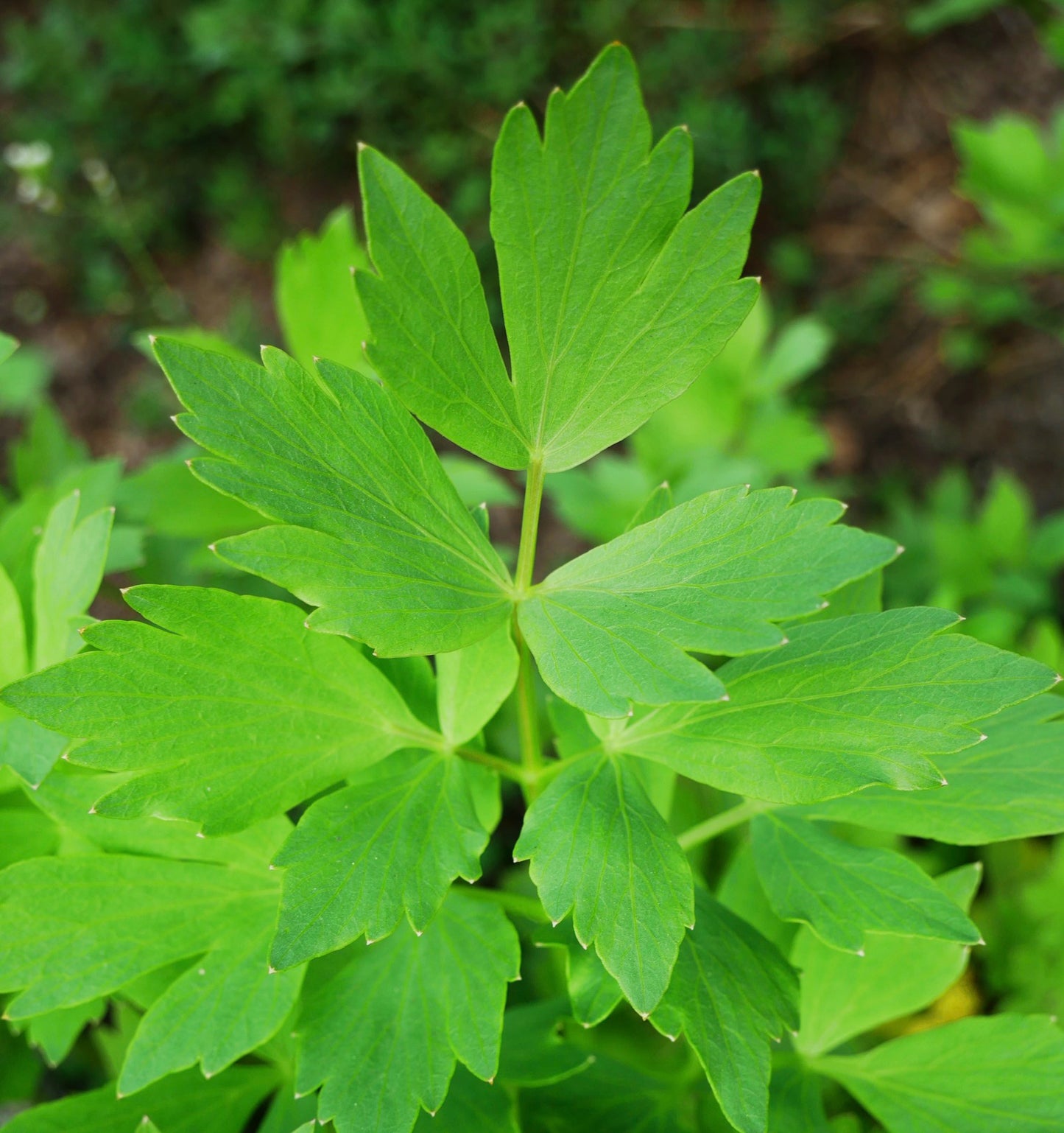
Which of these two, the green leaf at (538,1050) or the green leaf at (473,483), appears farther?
the green leaf at (473,483)

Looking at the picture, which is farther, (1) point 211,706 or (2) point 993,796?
(2) point 993,796

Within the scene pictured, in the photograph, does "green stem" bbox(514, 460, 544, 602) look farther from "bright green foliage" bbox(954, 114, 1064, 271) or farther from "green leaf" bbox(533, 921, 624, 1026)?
"bright green foliage" bbox(954, 114, 1064, 271)

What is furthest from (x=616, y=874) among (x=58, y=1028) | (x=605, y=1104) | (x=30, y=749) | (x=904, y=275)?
(x=904, y=275)

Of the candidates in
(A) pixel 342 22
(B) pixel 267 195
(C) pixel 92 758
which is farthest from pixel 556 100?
(B) pixel 267 195

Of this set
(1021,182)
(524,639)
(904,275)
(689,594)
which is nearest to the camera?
Answer: (689,594)

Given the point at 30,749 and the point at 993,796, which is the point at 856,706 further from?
the point at 30,749

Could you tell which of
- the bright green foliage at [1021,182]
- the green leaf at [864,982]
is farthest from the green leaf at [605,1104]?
the bright green foliage at [1021,182]

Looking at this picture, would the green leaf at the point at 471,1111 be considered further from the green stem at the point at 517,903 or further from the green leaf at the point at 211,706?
the green leaf at the point at 211,706
